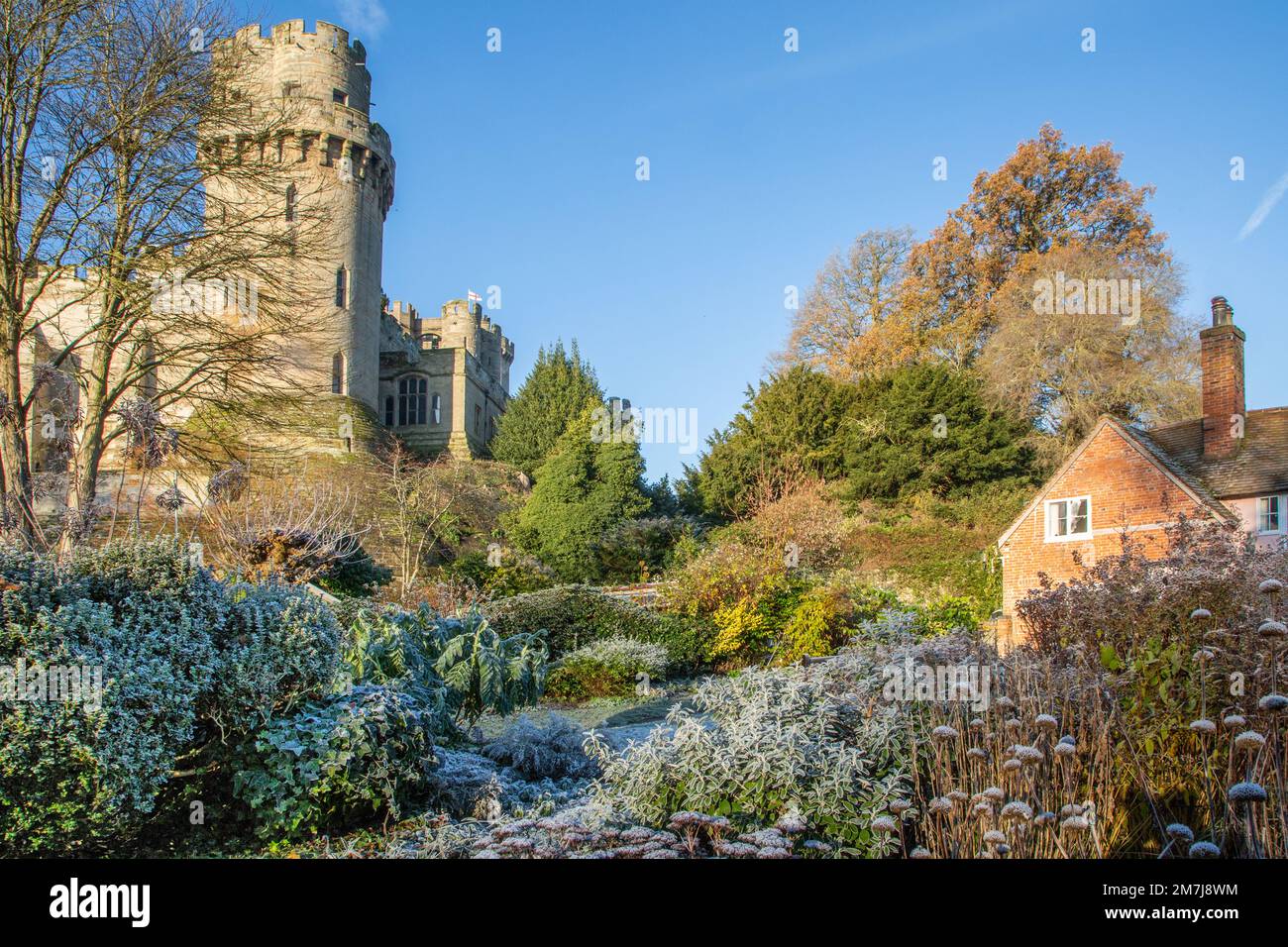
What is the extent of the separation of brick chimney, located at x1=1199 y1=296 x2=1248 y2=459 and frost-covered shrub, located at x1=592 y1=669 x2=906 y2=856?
14.2 metres

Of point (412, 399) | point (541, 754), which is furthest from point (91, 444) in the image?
point (412, 399)

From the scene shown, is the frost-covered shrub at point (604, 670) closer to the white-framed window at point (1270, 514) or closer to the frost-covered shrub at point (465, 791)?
the frost-covered shrub at point (465, 791)

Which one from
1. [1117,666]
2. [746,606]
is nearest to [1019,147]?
[746,606]

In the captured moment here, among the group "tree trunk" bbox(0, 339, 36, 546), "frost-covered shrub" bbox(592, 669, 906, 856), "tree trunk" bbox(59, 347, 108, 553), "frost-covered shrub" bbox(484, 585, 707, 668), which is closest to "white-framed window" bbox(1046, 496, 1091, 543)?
"frost-covered shrub" bbox(484, 585, 707, 668)

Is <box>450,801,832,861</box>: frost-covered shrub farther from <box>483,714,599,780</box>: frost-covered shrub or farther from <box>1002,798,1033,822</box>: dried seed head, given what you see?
<box>483,714,599,780</box>: frost-covered shrub

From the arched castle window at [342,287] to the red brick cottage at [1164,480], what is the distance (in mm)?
24821

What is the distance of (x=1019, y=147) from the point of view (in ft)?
102

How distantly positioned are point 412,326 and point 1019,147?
101ft

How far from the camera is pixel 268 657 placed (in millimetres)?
5359

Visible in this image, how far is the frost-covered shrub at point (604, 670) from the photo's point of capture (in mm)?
13797

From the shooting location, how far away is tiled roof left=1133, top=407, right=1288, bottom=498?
1555cm

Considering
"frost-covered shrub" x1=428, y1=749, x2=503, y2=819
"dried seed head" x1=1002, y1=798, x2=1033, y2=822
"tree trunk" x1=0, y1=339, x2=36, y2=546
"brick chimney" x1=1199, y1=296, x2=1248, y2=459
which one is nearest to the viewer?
"dried seed head" x1=1002, y1=798, x2=1033, y2=822

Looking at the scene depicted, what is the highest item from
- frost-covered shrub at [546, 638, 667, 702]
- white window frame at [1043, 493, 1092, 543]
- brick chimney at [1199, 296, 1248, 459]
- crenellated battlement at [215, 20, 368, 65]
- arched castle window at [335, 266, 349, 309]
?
crenellated battlement at [215, 20, 368, 65]
